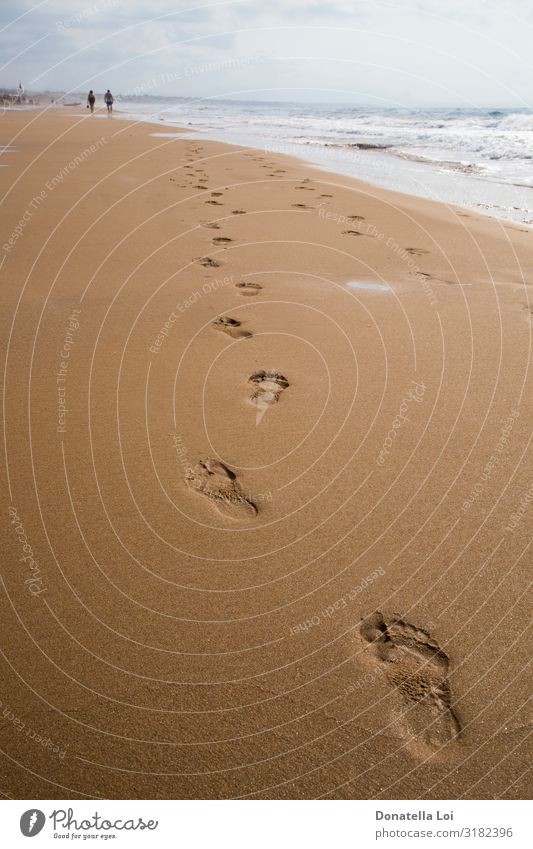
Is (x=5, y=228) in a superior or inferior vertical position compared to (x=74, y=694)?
superior

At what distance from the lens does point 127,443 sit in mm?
3186

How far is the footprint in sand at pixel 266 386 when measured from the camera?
366cm

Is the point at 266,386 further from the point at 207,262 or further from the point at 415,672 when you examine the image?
the point at 207,262

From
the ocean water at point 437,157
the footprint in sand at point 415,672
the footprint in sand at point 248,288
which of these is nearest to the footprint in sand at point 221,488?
the footprint in sand at point 415,672

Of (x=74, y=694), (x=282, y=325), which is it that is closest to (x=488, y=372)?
(x=282, y=325)

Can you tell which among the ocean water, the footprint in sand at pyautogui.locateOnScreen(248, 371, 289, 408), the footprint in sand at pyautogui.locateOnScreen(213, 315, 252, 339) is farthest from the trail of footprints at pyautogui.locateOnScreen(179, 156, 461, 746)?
the ocean water

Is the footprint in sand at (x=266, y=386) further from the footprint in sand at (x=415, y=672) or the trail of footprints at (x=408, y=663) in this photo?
the footprint in sand at (x=415, y=672)

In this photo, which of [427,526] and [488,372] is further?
[488,372]

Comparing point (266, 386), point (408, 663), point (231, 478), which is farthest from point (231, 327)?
point (408, 663)

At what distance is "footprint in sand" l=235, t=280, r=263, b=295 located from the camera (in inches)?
211

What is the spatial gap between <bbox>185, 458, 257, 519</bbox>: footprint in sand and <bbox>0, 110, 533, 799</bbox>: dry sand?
0.04 ft

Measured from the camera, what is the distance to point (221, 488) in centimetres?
292
